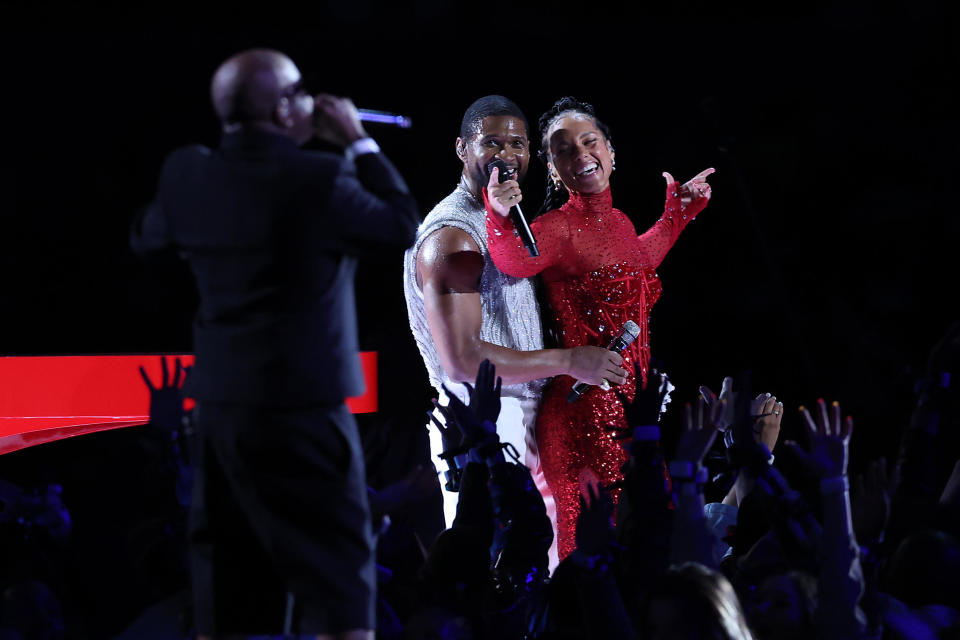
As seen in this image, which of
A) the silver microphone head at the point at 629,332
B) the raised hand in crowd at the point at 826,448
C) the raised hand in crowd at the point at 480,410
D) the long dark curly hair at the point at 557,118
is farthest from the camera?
the long dark curly hair at the point at 557,118

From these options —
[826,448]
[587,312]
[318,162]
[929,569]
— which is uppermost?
[318,162]

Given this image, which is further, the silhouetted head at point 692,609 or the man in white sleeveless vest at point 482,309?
the man in white sleeveless vest at point 482,309

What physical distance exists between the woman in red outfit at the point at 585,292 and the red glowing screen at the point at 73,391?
1.40 metres

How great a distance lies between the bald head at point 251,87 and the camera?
1.73 m

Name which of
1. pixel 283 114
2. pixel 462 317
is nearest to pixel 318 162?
pixel 283 114

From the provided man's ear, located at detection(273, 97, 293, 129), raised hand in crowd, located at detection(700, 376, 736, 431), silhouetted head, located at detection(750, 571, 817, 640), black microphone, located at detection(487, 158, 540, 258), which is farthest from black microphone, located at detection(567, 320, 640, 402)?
man's ear, located at detection(273, 97, 293, 129)

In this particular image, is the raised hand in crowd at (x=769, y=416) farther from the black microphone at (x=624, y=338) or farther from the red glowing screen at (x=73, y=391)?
the red glowing screen at (x=73, y=391)

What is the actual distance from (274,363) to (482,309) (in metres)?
1.44

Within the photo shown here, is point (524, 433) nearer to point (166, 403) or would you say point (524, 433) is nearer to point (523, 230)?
Answer: point (523, 230)

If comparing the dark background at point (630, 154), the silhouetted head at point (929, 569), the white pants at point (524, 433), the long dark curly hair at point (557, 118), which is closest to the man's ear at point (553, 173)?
the long dark curly hair at point (557, 118)

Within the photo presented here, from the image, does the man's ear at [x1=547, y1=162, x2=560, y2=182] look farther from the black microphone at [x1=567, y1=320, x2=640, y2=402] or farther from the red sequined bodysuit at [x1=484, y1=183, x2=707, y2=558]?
the black microphone at [x1=567, y1=320, x2=640, y2=402]

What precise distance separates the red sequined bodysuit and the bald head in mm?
1227

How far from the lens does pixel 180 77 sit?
12.7ft

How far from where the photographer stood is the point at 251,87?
173 centimetres
